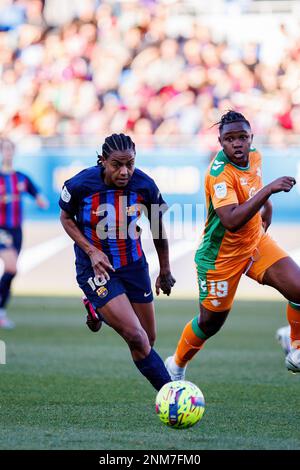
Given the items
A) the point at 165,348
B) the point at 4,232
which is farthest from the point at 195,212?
the point at 165,348

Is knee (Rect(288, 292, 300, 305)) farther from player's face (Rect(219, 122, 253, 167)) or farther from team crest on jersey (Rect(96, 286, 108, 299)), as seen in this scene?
team crest on jersey (Rect(96, 286, 108, 299))

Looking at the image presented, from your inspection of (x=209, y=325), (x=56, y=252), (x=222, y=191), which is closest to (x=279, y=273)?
(x=209, y=325)

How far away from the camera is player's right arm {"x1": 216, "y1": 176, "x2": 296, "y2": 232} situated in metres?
6.57

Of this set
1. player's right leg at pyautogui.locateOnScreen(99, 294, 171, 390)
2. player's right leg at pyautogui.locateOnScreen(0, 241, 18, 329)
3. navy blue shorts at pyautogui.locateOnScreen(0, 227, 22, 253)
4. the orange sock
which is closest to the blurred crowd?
navy blue shorts at pyautogui.locateOnScreen(0, 227, 22, 253)

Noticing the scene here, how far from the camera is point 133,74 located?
20500 millimetres

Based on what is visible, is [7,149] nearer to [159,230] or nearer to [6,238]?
[6,238]

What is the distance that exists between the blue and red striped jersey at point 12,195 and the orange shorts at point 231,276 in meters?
6.67

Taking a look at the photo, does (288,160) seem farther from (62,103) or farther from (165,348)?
(165,348)

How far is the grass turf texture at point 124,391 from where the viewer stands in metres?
5.80

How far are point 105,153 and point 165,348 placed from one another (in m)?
4.69

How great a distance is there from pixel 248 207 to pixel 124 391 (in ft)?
7.15

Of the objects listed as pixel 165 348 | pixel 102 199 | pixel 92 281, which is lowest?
pixel 165 348

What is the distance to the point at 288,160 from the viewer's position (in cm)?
1708

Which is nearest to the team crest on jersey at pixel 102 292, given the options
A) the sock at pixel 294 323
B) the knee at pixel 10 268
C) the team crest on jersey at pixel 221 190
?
the team crest on jersey at pixel 221 190
